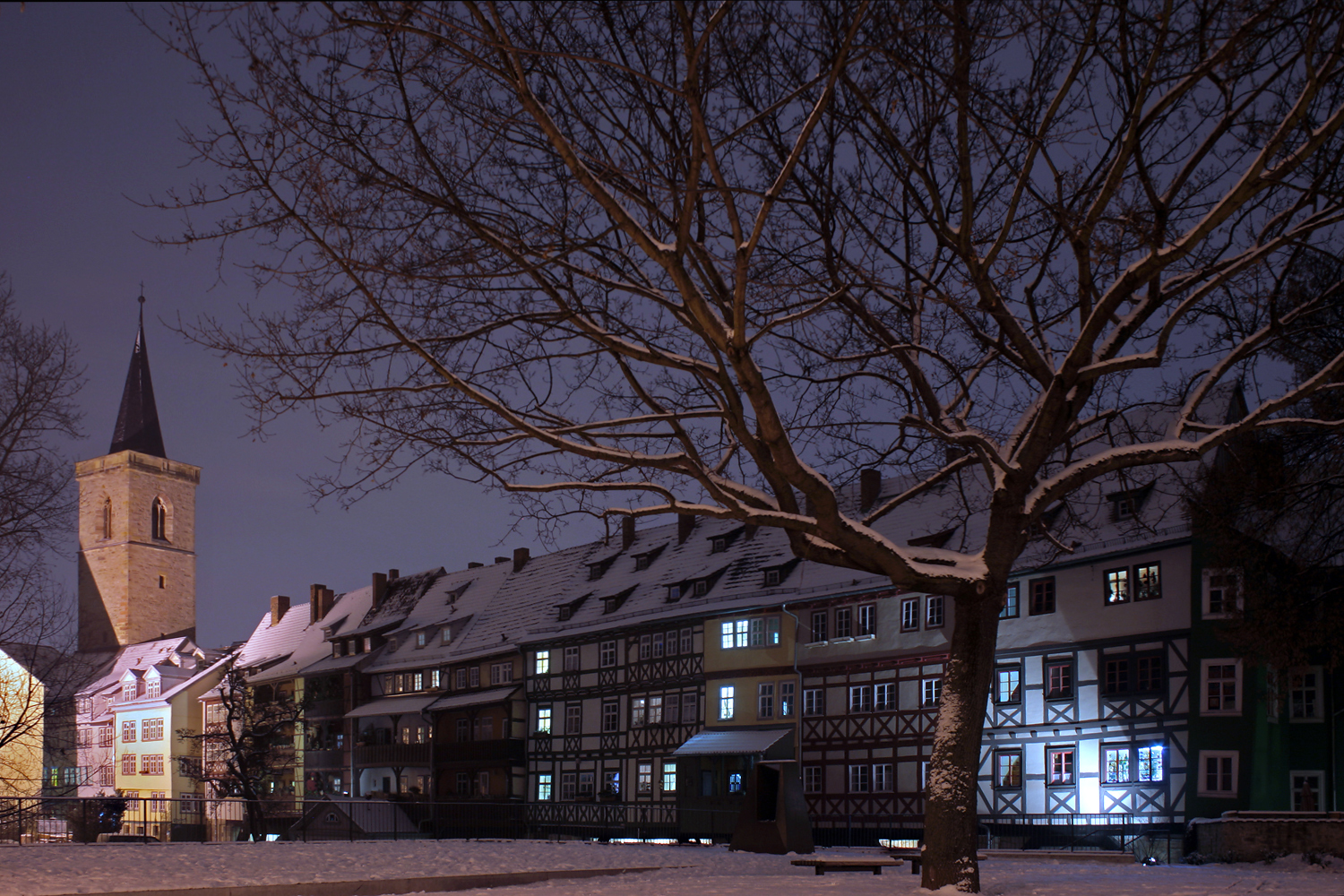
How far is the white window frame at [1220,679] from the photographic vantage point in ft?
93.5

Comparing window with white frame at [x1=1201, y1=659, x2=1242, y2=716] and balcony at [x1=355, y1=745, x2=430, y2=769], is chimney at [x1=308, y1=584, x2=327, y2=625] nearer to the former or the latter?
balcony at [x1=355, y1=745, x2=430, y2=769]

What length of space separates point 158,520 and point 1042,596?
295ft

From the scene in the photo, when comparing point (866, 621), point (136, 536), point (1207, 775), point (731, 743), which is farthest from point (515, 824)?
point (136, 536)

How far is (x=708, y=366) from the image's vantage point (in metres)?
11.2

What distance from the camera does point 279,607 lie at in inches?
2808

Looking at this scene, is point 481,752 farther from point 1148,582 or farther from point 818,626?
point 1148,582

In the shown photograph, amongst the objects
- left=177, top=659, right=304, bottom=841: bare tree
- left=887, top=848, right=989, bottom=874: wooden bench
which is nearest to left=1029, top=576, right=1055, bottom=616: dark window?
left=887, top=848, right=989, bottom=874: wooden bench

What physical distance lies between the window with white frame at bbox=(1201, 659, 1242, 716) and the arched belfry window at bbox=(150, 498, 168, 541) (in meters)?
93.6

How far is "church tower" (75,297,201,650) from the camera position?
10156cm

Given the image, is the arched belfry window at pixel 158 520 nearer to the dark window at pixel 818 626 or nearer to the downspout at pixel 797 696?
the downspout at pixel 797 696

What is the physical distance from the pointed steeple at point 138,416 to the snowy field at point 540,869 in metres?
93.3

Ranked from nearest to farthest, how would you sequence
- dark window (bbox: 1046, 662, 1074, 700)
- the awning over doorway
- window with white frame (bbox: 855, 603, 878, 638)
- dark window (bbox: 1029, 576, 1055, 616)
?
1. dark window (bbox: 1046, 662, 1074, 700)
2. dark window (bbox: 1029, 576, 1055, 616)
3. window with white frame (bbox: 855, 603, 878, 638)
4. the awning over doorway

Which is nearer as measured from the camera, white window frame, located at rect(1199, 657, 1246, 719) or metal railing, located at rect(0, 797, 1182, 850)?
white window frame, located at rect(1199, 657, 1246, 719)

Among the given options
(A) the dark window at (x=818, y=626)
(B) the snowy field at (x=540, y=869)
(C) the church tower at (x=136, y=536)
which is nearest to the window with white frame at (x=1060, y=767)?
(A) the dark window at (x=818, y=626)
